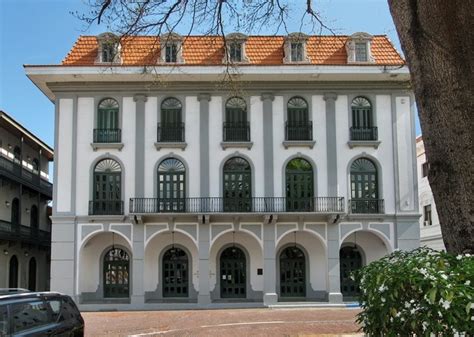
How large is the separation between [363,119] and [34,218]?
21.2m

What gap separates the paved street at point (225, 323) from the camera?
16.9 meters

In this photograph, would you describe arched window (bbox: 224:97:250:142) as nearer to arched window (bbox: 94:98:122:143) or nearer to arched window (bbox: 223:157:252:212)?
arched window (bbox: 223:157:252:212)

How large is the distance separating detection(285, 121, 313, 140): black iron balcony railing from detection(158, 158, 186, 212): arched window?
5344 mm

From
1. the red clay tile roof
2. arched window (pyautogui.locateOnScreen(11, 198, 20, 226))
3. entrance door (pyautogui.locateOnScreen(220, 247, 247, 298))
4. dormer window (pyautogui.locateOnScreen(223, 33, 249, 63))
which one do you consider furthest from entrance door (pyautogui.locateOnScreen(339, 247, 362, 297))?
arched window (pyautogui.locateOnScreen(11, 198, 20, 226))

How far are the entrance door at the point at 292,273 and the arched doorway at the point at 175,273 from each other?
472 cm

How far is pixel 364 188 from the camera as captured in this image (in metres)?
27.5

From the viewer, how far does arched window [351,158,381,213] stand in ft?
89.5

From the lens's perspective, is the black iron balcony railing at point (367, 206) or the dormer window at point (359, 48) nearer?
the black iron balcony railing at point (367, 206)

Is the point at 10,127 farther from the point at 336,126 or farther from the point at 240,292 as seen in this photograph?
the point at 336,126

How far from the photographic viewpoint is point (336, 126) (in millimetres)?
27766

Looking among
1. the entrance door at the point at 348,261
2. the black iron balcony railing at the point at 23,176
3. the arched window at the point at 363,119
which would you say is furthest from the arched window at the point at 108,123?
the entrance door at the point at 348,261

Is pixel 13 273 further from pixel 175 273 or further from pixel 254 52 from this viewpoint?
pixel 254 52

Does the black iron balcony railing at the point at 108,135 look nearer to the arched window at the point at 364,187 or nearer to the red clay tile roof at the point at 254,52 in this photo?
the red clay tile roof at the point at 254,52

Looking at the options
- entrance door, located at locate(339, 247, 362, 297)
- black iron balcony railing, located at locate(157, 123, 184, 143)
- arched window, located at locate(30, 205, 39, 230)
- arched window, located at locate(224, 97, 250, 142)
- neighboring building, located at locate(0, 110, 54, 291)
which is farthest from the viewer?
arched window, located at locate(30, 205, 39, 230)
